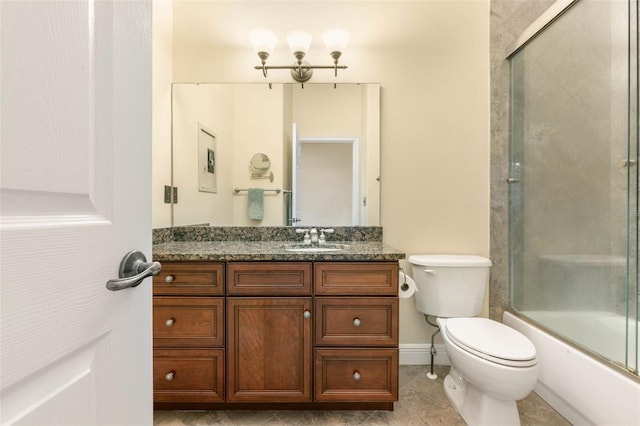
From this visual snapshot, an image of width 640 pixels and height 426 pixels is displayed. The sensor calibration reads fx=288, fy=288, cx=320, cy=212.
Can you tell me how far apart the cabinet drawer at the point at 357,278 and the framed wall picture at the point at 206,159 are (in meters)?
1.01

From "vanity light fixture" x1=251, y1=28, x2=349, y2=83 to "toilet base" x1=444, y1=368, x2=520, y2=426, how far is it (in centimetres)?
200

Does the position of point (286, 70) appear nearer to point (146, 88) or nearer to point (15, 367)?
point (146, 88)

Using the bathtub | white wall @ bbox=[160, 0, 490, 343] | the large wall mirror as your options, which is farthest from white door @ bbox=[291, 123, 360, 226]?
the bathtub

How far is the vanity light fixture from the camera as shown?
70.9 inches

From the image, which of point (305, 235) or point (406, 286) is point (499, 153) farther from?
point (305, 235)

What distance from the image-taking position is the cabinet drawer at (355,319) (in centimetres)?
140

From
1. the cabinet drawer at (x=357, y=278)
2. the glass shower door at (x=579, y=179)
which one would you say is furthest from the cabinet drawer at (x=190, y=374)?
the glass shower door at (x=579, y=179)

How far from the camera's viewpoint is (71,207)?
42cm

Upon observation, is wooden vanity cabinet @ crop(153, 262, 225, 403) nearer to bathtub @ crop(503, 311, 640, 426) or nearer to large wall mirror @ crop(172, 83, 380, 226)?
large wall mirror @ crop(172, 83, 380, 226)

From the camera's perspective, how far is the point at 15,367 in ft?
1.08

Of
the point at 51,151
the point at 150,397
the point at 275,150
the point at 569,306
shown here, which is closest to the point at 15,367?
the point at 51,151

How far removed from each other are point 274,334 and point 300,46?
1.69 m

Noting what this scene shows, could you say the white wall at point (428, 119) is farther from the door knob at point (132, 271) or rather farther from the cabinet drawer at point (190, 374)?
the door knob at point (132, 271)

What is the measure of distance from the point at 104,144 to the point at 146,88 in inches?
7.8
